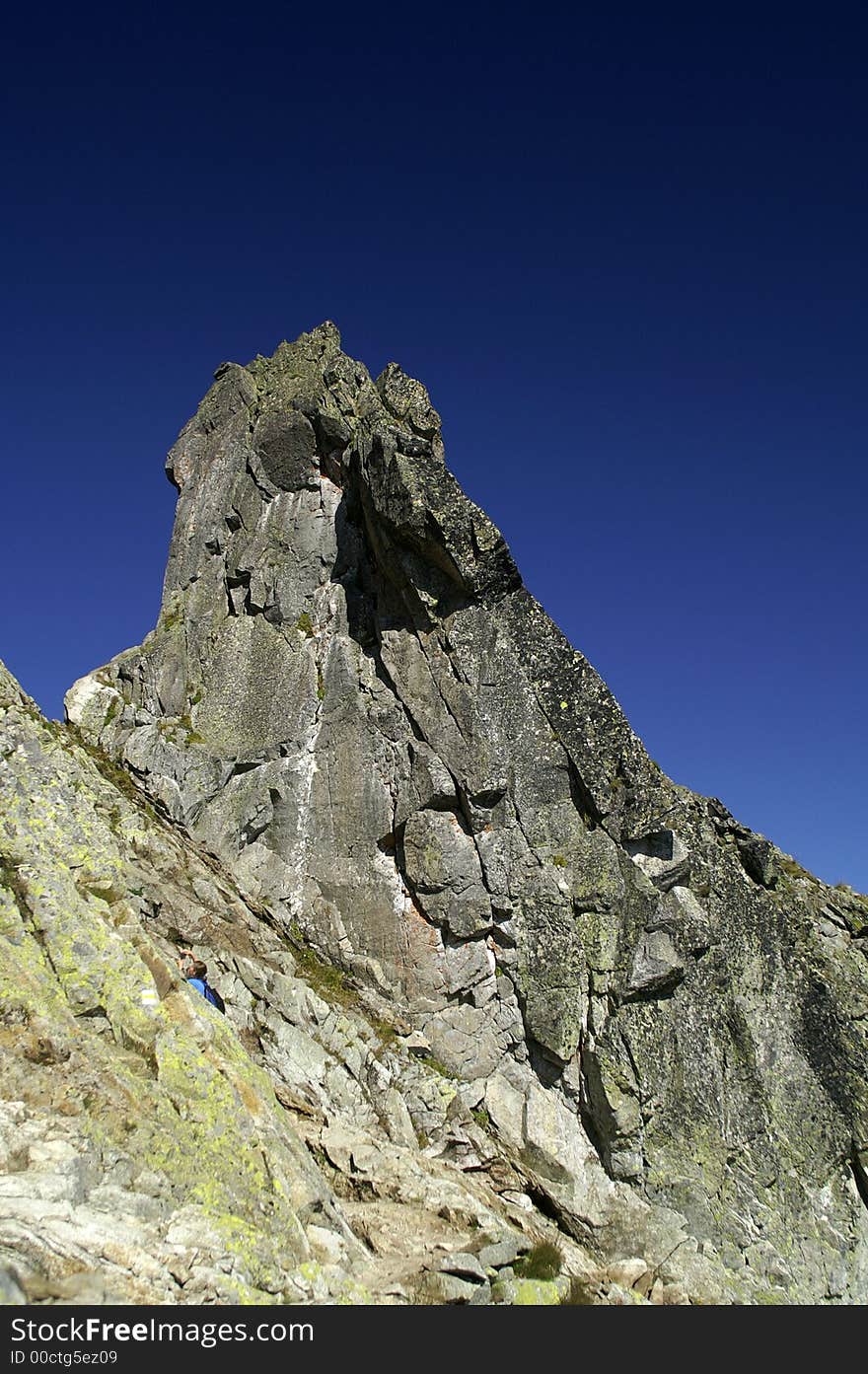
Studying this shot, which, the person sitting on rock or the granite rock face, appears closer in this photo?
the person sitting on rock

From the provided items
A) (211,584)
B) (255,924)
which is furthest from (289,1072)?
(211,584)

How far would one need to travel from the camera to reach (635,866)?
1897 centimetres

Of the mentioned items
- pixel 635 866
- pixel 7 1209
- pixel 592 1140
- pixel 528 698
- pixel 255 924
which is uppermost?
pixel 528 698

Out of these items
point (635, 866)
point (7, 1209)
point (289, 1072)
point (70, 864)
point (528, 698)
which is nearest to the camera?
point (7, 1209)

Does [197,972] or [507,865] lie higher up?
[507,865]

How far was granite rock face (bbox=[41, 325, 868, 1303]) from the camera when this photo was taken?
55.3 feet

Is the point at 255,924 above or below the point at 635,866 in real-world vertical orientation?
below

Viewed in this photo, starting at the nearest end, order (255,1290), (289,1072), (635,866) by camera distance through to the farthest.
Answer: (255,1290) < (289,1072) < (635,866)

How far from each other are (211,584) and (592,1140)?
1813cm

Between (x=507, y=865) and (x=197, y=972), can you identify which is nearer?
(x=197, y=972)

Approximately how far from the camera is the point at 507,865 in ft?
64.1

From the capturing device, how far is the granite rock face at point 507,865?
16859 mm

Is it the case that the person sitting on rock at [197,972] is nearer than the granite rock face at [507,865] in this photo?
Yes
